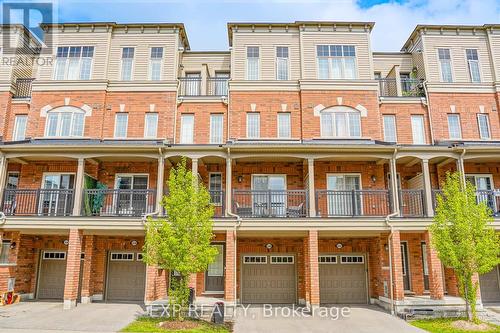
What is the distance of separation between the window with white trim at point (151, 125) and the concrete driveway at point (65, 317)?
24.7 ft

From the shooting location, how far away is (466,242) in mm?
11344

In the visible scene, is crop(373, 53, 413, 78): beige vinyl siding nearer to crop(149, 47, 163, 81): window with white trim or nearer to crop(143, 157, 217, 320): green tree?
crop(149, 47, 163, 81): window with white trim

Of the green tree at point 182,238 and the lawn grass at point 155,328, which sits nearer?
the lawn grass at point 155,328

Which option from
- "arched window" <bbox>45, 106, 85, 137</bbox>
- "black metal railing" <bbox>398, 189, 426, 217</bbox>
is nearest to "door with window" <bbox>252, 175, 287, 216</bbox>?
"black metal railing" <bbox>398, 189, 426, 217</bbox>

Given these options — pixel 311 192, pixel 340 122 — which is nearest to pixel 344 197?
pixel 311 192

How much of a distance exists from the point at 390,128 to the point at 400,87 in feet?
7.91

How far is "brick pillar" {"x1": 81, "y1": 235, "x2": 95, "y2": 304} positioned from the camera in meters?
14.7

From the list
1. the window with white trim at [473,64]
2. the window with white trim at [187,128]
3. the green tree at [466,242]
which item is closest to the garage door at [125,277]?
the window with white trim at [187,128]

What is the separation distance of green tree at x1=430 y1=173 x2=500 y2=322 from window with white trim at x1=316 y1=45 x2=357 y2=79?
7679 mm

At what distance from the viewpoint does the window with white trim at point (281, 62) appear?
17328mm

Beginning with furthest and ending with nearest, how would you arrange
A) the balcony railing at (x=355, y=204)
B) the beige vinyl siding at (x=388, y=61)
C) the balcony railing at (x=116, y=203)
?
the beige vinyl siding at (x=388, y=61) → the balcony railing at (x=355, y=204) → the balcony railing at (x=116, y=203)

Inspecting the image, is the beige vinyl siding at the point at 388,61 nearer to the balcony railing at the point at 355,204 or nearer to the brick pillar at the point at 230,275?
the balcony railing at the point at 355,204

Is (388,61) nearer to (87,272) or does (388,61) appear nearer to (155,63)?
(155,63)

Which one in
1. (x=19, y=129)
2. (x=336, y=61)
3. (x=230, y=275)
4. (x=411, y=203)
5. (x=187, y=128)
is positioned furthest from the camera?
Result: (x=336, y=61)
